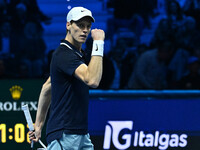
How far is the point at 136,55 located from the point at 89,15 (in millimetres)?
3060

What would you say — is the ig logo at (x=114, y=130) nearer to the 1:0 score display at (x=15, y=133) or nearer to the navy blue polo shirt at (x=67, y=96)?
the 1:0 score display at (x=15, y=133)

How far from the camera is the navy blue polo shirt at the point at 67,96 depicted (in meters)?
2.95

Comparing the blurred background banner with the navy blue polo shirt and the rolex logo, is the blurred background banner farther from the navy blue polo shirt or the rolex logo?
the navy blue polo shirt

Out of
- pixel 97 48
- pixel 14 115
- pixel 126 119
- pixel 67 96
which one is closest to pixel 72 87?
pixel 67 96

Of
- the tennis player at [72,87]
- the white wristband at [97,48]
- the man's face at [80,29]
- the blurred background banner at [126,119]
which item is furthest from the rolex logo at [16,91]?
the white wristband at [97,48]

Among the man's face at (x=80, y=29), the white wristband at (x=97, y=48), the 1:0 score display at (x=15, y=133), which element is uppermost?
the man's face at (x=80, y=29)

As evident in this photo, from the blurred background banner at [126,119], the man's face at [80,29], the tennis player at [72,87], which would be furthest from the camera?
the blurred background banner at [126,119]

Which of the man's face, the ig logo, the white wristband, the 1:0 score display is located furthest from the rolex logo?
the white wristband

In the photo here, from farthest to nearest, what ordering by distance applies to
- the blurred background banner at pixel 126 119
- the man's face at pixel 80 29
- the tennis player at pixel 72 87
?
the blurred background banner at pixel 126 119 → the man's face at pixel 80 29 → the tennis player at pixel 72 87

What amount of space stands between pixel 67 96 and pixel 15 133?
290 cm

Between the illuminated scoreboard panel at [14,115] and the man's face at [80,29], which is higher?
the man's face at [80,29]

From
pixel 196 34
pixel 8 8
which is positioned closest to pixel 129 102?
pixel 196 34

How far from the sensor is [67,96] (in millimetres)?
2945

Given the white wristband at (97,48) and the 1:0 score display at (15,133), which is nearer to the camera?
the white wristband at (97,48)
